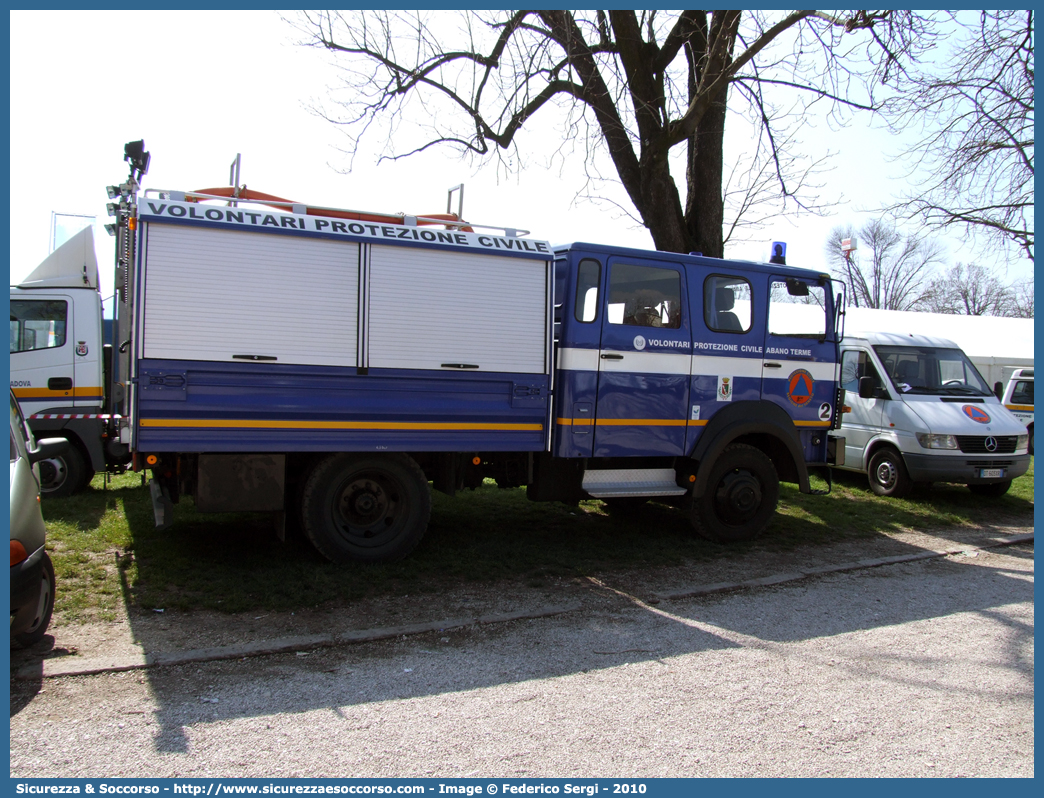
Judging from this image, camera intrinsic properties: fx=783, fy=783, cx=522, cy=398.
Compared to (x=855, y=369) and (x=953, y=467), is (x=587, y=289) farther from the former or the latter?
(x=953, y=467)

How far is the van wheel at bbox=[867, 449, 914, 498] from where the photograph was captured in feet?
34.9

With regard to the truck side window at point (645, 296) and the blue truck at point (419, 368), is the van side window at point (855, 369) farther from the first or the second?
the truck side window at point (645, 296)

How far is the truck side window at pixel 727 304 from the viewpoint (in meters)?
7.68

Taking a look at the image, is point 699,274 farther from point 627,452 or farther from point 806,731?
point 806,731

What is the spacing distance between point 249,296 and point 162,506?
5.70 ft

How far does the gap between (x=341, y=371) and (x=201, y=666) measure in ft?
7.93

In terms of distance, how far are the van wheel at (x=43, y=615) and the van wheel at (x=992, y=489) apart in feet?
36.4

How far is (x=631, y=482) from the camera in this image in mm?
7508

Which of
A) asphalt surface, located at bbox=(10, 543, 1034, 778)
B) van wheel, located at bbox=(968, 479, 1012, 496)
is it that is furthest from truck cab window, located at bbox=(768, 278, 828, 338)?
van wheel, located at bbox=(968, 479, 1012, 496)

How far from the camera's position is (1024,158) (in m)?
12.3

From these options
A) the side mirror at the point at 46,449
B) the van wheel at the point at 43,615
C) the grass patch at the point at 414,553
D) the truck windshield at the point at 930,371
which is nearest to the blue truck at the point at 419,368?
the grass patch at the point at 414,553

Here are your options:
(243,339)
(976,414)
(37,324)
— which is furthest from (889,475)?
(37,324)

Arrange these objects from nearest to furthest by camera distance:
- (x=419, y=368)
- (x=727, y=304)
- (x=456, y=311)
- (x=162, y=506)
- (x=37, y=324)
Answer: (x=162, y=506) < (x=419, y=368) < (x=456, y=311) < (x=727, y=304) < (x=37, y=324)

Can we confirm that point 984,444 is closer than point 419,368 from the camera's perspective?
No
